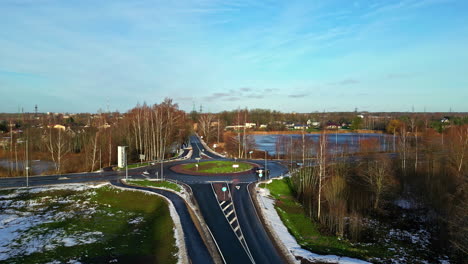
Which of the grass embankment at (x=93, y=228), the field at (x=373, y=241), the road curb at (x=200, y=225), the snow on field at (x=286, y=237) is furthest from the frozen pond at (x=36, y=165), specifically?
the field at (x=373, y=241)

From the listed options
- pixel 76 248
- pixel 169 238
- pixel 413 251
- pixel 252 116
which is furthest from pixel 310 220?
pixel 252 116

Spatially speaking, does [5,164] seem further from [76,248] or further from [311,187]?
[311,187]

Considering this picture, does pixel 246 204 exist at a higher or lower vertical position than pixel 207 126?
lower

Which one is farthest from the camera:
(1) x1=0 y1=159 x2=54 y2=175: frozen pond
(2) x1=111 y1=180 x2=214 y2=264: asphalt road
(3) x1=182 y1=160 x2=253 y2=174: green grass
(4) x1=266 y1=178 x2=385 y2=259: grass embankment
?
(1) x1=0 y1=159 x2=54 y2=175: frozen pond

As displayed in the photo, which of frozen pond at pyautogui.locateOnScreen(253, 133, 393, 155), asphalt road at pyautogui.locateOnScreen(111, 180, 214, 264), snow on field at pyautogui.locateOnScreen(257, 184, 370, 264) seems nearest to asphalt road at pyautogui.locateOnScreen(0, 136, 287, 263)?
asphalt road at pyautogui.locateOnScreen(111, 180, 214, 264)

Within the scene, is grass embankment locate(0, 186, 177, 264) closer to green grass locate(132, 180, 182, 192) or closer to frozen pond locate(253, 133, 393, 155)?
green grass locate(132, 180, 182, 192)

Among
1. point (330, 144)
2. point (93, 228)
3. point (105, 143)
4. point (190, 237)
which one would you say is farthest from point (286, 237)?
point (330, 144)
